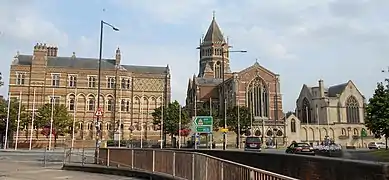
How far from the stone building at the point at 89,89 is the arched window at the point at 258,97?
23.8 m

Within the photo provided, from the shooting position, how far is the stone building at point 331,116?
Result: 9906 cm

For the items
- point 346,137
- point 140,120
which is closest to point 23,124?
point 140,120

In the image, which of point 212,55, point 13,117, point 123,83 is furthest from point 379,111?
point 212,55

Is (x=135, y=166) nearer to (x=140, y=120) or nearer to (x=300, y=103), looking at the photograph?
(x=140, y=120)

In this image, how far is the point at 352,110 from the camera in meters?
109

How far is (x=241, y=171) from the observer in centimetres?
930

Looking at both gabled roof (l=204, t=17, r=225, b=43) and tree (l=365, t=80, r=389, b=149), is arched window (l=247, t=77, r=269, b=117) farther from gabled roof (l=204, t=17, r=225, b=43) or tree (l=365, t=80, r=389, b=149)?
tree (l=365, t=80, r=389, b=149)

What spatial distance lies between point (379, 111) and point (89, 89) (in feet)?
186

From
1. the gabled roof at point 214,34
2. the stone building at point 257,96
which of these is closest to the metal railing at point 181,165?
the stone building at point 257,96

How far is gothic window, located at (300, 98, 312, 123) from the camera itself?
115 meters

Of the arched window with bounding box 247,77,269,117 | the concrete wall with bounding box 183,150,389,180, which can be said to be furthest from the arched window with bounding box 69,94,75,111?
the concrete wall with bounding box 183,150,389,180

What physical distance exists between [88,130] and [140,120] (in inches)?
437

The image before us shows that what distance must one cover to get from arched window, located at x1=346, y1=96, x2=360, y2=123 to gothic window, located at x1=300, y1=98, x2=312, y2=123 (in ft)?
36.0

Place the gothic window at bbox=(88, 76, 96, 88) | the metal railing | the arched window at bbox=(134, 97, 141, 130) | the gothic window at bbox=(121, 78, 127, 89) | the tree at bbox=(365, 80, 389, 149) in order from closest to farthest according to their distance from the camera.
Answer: the metal railing
the tree at bbox=(365, 80, 389, 149)
the gothic window at bbox=(88, 76, 96, 88)
the arched window at bbox=(134, 97, 141, 130)
the gothic window at bbox=(121, 78, 127, 89)
